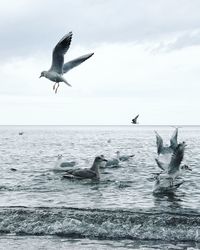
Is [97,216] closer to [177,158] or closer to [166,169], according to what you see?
[177,158]

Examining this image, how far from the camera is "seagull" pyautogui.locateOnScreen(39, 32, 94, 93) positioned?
16016 millimetres

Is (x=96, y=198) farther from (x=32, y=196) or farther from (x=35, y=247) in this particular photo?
(x=35, y=247)

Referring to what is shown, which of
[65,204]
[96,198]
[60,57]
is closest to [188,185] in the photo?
[96,198]

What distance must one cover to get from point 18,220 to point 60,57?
5375 mm

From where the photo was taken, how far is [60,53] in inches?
643

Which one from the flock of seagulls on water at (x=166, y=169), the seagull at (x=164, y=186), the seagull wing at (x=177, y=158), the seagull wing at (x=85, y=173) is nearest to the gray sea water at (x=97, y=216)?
the seagull at (x=164, y=186)

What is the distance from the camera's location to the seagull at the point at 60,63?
1602 centimetres

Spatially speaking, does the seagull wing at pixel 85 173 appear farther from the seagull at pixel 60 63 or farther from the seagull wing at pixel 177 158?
the seagull at pixel 60 63

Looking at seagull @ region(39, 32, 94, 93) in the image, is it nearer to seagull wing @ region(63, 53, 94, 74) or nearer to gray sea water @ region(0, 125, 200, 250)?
seagull wing @ region(63, 53, 94, 74)

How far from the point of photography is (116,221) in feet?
45.4

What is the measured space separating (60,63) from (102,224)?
562 cm

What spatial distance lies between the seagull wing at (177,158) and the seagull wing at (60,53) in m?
4.76

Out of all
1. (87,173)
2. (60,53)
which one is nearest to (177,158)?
(87,173)

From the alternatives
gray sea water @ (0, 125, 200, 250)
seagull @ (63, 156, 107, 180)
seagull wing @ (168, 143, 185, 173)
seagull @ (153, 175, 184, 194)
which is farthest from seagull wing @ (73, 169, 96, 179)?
seagull wing @ (168, 143, 185, 173)
